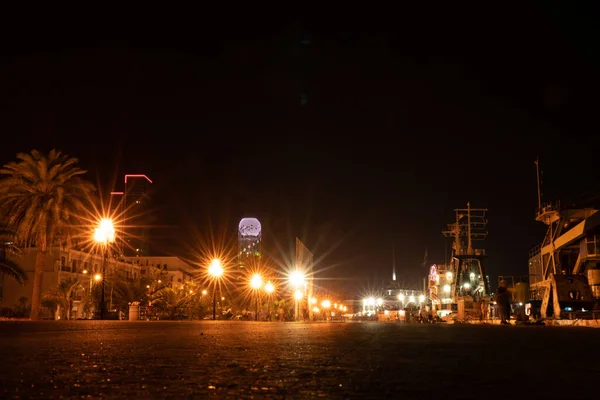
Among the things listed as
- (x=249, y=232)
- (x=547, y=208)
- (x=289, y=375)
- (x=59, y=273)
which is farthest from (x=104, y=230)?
(x=249, y=232)

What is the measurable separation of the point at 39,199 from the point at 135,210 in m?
128

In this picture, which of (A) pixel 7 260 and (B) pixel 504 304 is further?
(A) pixel 7 260

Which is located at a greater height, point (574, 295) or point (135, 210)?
point (135, 210)

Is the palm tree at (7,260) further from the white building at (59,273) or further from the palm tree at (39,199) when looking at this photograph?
the white building at (59,273)

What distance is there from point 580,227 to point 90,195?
38301 millimetres

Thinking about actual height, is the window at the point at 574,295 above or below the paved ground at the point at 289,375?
above

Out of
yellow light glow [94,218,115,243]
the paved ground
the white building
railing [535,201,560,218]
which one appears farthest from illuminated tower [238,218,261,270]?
the paved ground

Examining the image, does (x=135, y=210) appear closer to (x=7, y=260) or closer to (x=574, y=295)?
(x=7, y=260)

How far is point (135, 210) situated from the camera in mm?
158375

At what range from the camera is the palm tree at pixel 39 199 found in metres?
34.1

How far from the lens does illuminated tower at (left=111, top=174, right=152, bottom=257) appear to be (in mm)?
139125

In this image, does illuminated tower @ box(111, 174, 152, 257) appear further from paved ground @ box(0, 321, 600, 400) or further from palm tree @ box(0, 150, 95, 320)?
paved ground @ box(0, 321, 600, 400)

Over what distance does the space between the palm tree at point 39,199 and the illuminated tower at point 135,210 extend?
331 ft

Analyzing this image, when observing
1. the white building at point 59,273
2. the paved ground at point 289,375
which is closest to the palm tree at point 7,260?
the white building at point 59,273
